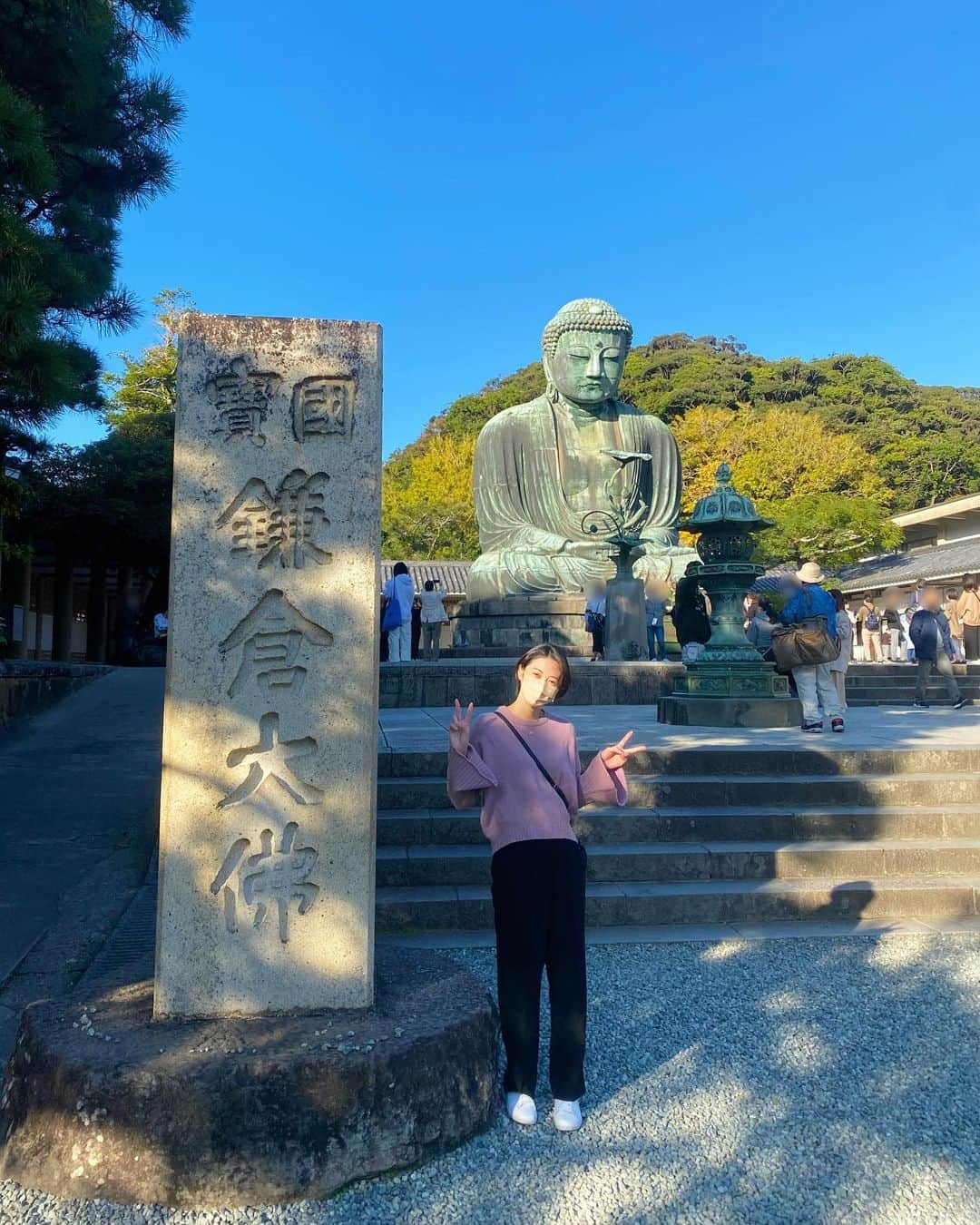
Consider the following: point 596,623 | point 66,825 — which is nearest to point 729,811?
point 66,825

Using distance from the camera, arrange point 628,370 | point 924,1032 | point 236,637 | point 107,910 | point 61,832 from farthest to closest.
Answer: point 628,370, point 61,832, point 107,910, point 924,1032, point 236,637

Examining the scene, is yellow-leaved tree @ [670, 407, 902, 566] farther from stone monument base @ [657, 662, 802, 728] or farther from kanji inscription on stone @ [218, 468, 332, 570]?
kanji inscription on stone @ [218, 468, 332, 570]

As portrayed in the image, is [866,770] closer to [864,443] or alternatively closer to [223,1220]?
[223,1220]

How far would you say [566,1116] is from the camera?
2441 mm

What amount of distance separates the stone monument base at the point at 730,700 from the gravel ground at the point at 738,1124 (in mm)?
3509

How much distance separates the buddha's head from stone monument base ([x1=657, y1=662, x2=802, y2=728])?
751cm

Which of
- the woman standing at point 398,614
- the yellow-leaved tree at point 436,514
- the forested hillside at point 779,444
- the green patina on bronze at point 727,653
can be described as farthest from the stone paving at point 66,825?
the yellow-leaved tree at point 436,514

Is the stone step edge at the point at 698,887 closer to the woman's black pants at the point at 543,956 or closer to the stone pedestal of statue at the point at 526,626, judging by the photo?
the woman's black pants at the point at 543,956

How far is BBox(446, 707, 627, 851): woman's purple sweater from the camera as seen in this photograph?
2.54 m

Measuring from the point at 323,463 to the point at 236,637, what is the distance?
58 centimetres

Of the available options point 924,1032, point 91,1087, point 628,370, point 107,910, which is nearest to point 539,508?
point 107,910

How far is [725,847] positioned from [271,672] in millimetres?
2971

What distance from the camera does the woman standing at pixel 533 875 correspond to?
247 cm

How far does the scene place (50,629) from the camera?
23.9m
